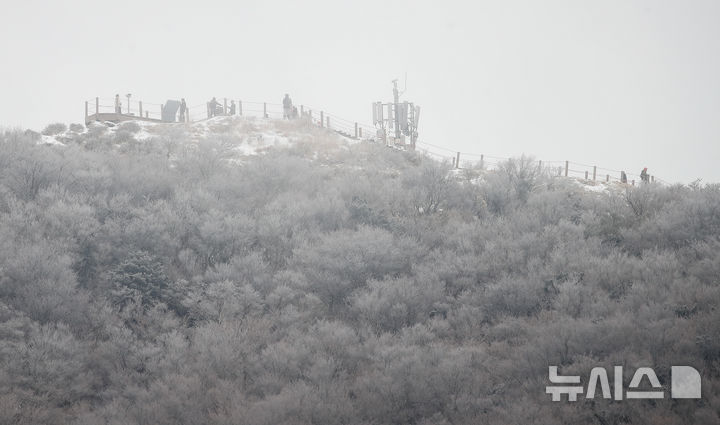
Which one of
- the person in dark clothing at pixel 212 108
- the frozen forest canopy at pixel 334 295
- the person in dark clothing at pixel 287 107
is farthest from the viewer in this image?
Answer: the person in dark clothing at pixel 287 107

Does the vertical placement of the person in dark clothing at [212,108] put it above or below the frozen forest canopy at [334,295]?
above

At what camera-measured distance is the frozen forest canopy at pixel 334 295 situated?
14.8 m

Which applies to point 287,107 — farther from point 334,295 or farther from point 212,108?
point 334,295

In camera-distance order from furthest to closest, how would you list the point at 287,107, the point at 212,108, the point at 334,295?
the point at 287,107 → the point at 212,108 → the point at 334,295

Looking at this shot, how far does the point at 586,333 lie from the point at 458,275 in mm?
6495

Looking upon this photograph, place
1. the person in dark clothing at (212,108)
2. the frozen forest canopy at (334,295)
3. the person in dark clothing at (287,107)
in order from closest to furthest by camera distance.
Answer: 1. the frozen forest canopy at (334,295)
2. the person in dark clothing at (212,108)
3. the person in dark clothing at (287,107)

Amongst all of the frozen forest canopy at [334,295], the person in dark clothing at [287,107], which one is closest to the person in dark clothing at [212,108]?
the person in dark clothing at [287,107]

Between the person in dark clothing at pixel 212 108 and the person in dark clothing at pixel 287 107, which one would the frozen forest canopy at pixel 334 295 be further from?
the person in dark clothing at pixel 287 107

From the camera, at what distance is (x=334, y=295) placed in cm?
2091

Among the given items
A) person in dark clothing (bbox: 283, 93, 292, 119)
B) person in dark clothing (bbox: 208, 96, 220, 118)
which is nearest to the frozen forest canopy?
person in dark clothing (bbox: 208, 96, 220, 118)

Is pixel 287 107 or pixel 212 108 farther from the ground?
pixel 287 107

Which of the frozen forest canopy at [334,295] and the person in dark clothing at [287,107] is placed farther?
the person in dark clothing at [287,107]

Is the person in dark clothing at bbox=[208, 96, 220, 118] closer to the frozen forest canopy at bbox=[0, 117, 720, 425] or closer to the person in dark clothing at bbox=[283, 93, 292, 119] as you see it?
the person in dark clothing at bbox=[283, 93, 292, 119]

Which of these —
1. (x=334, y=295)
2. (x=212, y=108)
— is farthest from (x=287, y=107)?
(x=334, y=295)
